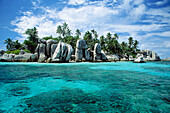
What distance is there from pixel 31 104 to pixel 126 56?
62468 mm

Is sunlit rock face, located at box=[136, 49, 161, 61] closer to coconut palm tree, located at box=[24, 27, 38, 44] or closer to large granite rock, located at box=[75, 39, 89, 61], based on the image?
large granite rock, located at box=[75, 39, 89, 61]

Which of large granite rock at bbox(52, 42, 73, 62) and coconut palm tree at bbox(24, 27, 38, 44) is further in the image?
coconut palm tree at bbox(24, 27, 38, 44)

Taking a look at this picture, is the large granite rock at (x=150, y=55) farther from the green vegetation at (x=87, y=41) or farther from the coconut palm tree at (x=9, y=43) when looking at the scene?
the coconut palm tree at (x=9, y=43)

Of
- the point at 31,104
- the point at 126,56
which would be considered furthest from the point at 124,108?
the point at 126,56

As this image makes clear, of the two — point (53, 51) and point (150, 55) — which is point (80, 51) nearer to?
point (53, 51)

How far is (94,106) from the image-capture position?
10.7ft

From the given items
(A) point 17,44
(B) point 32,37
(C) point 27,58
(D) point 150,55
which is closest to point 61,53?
(C) point 27,58

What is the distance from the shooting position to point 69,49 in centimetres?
2727

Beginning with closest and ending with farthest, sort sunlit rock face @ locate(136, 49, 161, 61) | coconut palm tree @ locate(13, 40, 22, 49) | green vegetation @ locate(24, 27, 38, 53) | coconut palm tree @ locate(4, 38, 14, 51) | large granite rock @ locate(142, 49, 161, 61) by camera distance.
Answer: green vegetation @ locate(24, 27, 38, 53), coconut palm tree @ locate(13, 40, 22, 49), coconut palm tree @ locate(4, 38, 14, 51), sunlit rock face @ locate(136, 49, 161, 61), large granite rock @ locate(142, 49, 161, 61)

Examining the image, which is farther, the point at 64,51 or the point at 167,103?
the point at 64,51

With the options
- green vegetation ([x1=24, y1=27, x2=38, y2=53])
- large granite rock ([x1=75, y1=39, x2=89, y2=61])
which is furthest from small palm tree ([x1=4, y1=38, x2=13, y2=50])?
large granite rock ([x1=75, y1=39, x2=89, y2=61])

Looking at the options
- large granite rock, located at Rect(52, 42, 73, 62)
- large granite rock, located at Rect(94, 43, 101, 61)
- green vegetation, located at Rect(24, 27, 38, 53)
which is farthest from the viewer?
green vegetation, located at Rect(24, 27, 38, 53)

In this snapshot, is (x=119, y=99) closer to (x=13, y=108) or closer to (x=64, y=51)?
(x=13, y=108)

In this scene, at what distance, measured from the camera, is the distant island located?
91.5ft
